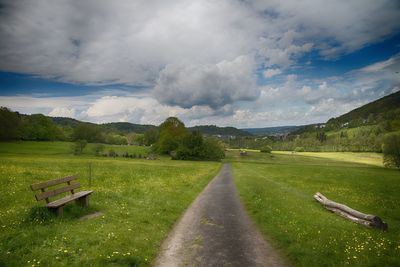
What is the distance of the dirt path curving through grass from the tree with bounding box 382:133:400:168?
80434 mm

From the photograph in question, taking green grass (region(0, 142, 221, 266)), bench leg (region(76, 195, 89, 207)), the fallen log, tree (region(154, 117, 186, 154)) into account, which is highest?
tree (region(154, 117, 186, 154))

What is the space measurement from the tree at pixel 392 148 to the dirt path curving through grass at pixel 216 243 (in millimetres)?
80434

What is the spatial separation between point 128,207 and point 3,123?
92890 millimetres

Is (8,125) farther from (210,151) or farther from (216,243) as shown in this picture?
(216,243)

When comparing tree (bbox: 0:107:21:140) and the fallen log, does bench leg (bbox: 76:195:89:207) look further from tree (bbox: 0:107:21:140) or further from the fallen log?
tree (bbox: 0:107:21:140)

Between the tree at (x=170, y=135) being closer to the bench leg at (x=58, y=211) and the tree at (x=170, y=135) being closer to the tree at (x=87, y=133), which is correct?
the tree at (x=87, y=133)

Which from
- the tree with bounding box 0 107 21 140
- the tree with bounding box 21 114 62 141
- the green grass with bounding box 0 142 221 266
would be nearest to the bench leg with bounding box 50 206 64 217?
the green grass with bounding box 0 142 221 266

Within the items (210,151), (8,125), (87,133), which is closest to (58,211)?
(210,151)

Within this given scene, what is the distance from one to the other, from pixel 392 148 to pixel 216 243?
288 ft

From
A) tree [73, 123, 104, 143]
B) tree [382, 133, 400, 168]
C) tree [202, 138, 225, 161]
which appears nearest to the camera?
tree [382, 133, 400, 168]

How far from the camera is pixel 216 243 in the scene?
12.4 metres

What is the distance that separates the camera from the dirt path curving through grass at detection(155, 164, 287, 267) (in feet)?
34.6

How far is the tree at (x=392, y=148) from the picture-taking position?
79.2 metres

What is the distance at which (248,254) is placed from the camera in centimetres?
1130
